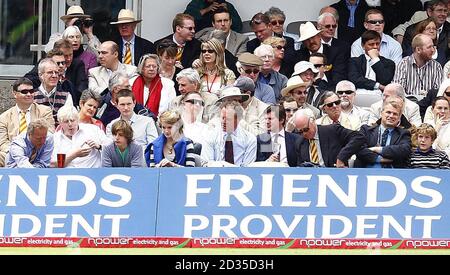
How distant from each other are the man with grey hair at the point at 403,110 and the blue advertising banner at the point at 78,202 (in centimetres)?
344

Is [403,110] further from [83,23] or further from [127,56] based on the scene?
[83,23]

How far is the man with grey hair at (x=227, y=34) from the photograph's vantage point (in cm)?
1742

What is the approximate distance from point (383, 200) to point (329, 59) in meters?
4.83

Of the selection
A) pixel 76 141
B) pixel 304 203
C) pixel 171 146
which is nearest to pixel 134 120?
pixel 76 141

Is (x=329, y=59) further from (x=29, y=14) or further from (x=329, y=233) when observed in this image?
(x=329, y=233)

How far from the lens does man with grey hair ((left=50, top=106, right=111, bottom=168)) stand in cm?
1435

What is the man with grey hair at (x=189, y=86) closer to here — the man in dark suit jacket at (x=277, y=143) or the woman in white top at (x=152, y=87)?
the woman in white top at (x=152, y=87)

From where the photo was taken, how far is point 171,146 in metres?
13.9

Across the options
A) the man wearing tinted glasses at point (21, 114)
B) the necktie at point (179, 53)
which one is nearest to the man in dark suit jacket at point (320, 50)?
the necktie at point (179, 53)

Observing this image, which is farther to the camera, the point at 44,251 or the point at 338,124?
the point at 338,124

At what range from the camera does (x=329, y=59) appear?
17094 millimetres
